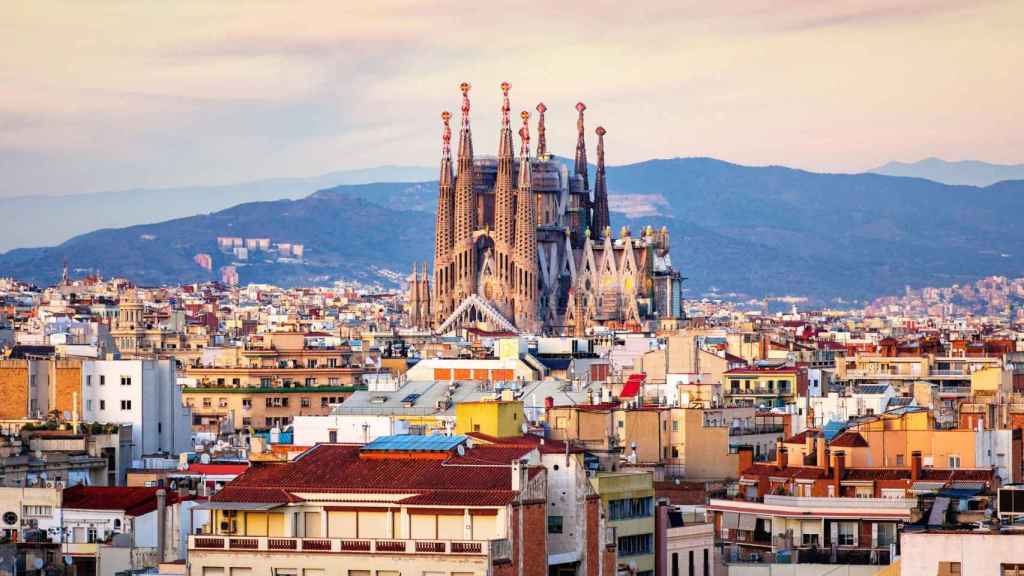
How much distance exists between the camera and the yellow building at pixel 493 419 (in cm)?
4597

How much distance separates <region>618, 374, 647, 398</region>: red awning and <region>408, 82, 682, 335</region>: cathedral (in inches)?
3947

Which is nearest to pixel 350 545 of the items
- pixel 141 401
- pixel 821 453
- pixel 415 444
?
pixel 415 444

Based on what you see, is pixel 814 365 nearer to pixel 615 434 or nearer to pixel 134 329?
pixel 615 434

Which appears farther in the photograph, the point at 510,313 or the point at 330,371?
the point at 510,313

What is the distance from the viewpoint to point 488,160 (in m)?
190

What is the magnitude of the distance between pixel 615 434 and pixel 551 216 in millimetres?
137085

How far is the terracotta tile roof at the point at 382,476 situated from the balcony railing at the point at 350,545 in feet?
2.62

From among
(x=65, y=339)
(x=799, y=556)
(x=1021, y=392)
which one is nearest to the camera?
(x=799, y=556)

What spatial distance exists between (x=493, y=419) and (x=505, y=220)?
13660 cm

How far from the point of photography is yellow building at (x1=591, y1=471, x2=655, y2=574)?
38438 mm

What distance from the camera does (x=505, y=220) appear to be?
599 ft

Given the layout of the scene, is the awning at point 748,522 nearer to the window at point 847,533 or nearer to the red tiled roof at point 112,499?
the window at point 847,533

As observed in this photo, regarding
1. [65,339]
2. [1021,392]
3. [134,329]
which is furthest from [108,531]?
[134,329]

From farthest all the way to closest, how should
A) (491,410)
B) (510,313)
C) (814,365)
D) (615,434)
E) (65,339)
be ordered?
(510,313), (65,339), (814,365), (615,434), (491,410)
